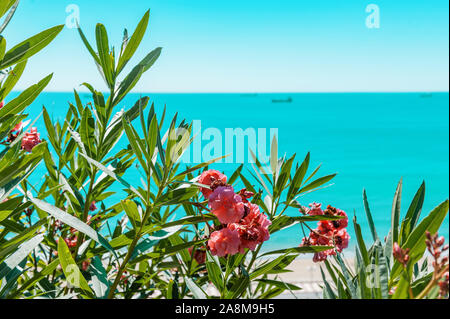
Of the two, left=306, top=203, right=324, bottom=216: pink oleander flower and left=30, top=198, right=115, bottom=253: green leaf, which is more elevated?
left=306, top=203, right=324, bottom=216: pink oleander flower

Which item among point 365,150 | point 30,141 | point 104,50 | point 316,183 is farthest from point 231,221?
point 365,150

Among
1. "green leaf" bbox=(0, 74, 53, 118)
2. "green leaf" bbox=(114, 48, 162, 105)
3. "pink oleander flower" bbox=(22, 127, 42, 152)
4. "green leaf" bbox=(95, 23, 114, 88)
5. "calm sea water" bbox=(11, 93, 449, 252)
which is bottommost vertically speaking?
"green leaf" bbox=(0, 74, 53, 118)

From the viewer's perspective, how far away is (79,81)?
763 mm

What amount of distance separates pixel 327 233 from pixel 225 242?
0.30 metres

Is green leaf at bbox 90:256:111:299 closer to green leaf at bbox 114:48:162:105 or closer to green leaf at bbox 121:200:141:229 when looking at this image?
green leaf at bbox 121:200:141:229

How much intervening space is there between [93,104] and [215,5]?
11.6 meters

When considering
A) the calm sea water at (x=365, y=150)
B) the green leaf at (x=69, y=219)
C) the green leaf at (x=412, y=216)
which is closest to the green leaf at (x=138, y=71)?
the green leaf at (x=69, y=219)

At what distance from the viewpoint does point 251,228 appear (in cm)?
62

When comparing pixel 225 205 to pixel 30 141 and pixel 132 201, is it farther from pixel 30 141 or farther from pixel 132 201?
pixel 30 141

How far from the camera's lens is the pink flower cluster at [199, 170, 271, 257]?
0.59 metres

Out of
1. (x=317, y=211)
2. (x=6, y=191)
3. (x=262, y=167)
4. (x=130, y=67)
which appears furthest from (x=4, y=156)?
(x=317, y=211)

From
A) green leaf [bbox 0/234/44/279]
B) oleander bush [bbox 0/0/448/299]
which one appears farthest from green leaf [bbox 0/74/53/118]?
green leaf [bbox 0/234/44/279]

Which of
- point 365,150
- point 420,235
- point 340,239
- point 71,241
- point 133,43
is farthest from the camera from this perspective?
point 365,150
